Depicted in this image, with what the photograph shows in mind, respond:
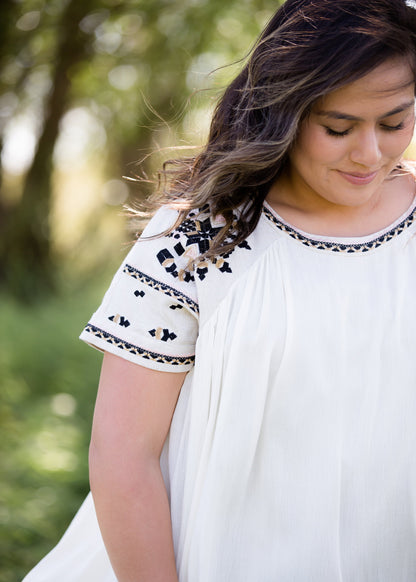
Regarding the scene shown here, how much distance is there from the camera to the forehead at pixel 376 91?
4.28 ft

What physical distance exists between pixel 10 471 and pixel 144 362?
2620 millimetres

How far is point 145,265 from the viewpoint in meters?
1.36

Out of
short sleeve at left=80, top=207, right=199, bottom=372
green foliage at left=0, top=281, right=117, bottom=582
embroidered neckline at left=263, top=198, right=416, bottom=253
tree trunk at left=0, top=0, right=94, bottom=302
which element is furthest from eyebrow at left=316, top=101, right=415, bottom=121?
tree trunk at left=0, top=0, right=94, bottom=302

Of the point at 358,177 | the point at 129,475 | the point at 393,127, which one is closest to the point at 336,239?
the point at 358,177

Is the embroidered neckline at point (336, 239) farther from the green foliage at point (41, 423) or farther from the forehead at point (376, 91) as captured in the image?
the green foliage at point (41, 423)

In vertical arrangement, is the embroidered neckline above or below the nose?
below

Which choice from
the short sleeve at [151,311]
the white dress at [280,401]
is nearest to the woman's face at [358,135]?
the white dress at [280,401]

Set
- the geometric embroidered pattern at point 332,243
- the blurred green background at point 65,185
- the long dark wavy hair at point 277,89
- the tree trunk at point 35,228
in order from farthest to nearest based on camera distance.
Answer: the tree trunk at point 35,228 < the blurred green background at point 65,185 < the geometric embroidered pattern at point 332,243 < the long dark wavy hair at point 277,89

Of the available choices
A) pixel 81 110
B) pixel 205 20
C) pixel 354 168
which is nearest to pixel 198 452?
pixel 354 168

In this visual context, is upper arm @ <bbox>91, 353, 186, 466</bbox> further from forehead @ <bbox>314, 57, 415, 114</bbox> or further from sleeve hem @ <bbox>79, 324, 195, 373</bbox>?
forehead @ <bbox>314, 57, 415, 114</bbox>

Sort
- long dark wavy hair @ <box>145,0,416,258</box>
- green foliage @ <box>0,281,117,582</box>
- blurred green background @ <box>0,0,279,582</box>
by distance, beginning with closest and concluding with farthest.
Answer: long dark wavy hair @ <box>145,0,416,258</box>, green foliage @ <box>0,281,117,582</box>, blurred green background @ <box>0,0,279,582</box>

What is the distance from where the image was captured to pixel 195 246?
4.52ft

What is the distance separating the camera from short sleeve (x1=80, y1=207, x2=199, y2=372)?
1.34 m

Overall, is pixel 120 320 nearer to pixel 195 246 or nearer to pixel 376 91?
pixel 195 246
